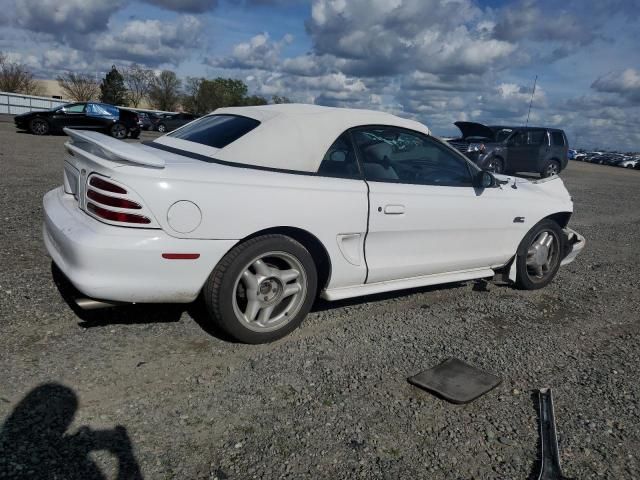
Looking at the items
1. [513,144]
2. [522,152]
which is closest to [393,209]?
[513,144]

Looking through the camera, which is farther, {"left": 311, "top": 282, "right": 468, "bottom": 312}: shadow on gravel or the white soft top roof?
{"left": 311, "top": 282, "right": 468, "bottom": 312}: shadow on gravel

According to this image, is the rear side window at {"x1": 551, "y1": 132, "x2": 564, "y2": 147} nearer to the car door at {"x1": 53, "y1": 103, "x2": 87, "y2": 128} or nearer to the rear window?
the rear window

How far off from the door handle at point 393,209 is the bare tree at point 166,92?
73176 mm

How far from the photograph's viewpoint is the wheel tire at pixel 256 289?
3.10 m

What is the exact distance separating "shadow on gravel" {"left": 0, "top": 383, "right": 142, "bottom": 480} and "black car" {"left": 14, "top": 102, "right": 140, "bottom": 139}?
1942 cm

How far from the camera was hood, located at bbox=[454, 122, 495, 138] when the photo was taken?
55.2ft

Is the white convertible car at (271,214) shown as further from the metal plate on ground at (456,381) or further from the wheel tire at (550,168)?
the wheel tire at (550,168)

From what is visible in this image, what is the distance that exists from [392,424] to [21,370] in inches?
79.5

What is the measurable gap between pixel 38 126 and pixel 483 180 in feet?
64.9

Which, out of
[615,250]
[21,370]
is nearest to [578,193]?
[615,250]

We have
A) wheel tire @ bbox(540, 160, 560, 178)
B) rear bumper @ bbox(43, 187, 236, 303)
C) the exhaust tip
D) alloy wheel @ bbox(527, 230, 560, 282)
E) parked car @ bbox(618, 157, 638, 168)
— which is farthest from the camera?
parked car @ bbox(618, 157, 638, 168)

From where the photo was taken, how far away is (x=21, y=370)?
2797 millimetres

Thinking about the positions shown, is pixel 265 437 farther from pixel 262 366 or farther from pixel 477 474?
pixel 477 474

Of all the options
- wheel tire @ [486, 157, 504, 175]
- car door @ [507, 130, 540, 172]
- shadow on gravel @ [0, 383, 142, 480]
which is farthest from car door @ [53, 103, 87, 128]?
shadow on gravel @ [0, 383, 142, 480]
